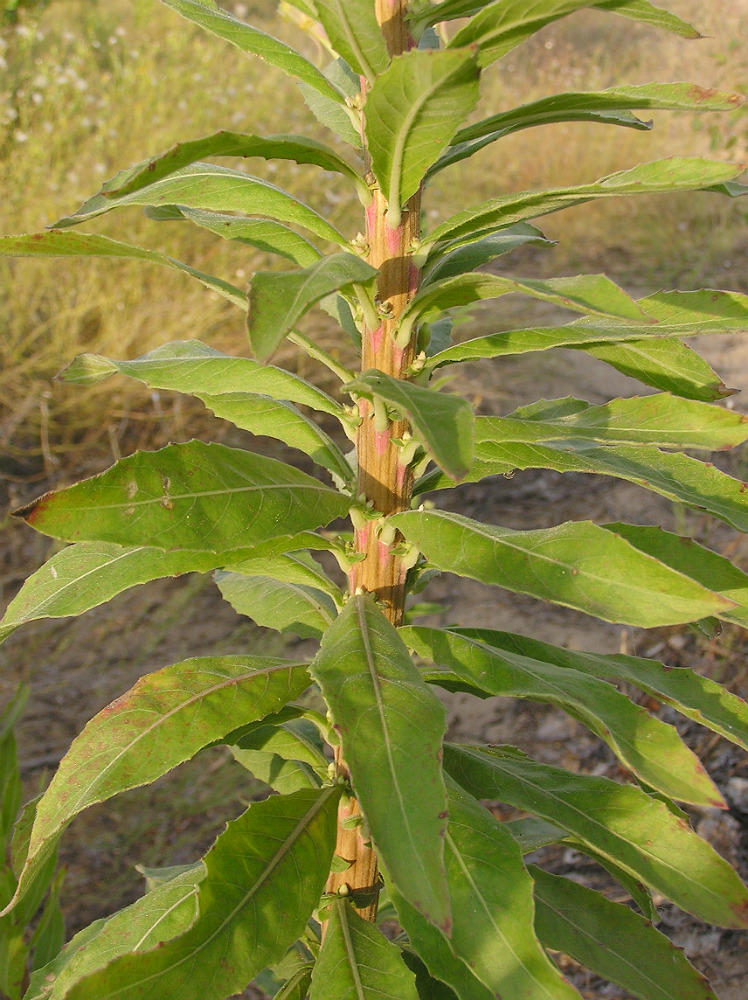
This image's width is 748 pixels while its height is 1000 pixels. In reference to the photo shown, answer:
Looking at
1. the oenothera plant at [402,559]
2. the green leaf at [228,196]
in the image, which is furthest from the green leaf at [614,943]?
the green leaf at [228,196]

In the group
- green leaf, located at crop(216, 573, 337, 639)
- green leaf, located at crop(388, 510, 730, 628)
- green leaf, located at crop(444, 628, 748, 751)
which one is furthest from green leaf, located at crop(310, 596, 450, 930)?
green leaf, located at crop(216, 573, 337, 639)

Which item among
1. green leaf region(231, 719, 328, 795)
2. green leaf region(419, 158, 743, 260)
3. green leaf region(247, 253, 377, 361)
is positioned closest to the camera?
green leaf region(247, 253, 377, 361)

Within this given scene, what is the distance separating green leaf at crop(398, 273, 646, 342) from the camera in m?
0.69

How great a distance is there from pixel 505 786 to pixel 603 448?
1.39 ft

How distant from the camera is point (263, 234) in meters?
0.98

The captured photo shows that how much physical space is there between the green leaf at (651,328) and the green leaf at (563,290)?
0.22 ft

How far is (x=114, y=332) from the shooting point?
438cm

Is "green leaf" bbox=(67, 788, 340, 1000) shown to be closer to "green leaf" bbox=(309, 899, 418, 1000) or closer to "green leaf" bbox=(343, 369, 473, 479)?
"green leaf" bbox=(309, 899, 418, 1000)

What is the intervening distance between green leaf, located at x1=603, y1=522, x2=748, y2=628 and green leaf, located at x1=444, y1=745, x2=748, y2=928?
233 millimetres

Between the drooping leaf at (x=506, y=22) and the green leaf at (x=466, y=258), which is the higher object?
the drooping leaf at (x=506, y=22)

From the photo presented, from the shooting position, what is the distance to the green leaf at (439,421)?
653 millimetres

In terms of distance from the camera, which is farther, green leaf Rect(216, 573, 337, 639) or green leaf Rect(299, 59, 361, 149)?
green leaf Rect(216, 573, 337, 639)

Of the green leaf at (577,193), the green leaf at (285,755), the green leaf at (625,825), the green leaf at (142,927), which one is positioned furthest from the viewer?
the green leaf at (285,755)

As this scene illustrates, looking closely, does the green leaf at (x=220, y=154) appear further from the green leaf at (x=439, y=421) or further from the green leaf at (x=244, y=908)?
the green leaf at (x=244, y=908)
